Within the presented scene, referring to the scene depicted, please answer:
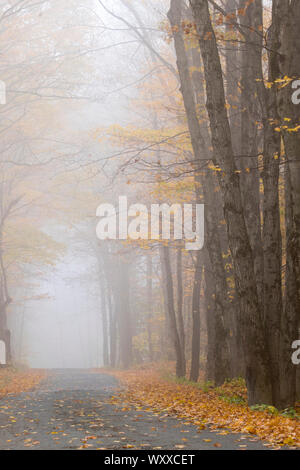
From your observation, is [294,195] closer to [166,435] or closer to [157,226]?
[166,435]

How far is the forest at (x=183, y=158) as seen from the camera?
927 centimetres

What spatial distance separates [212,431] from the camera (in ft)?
23.3

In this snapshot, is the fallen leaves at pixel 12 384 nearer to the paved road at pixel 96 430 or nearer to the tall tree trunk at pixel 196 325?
the paved road at pixel 96 430

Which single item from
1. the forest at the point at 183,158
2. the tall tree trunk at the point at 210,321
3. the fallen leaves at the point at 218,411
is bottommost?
the fallen leaves at the point at 218,411

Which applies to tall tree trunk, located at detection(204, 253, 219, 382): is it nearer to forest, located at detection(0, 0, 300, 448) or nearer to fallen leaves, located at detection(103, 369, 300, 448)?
forest, located at detection(0, 0, 300, 448)

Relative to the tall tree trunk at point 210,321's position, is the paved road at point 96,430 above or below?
below

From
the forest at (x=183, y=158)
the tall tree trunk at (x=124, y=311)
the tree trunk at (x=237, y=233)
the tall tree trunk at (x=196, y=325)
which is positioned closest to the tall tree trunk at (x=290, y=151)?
the forest at (x=183, y=158)

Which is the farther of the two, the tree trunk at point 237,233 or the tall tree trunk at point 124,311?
the tall tree trunk at point 124,311

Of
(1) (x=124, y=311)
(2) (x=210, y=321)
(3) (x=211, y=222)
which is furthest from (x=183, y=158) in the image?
(1) (x=124, y=311)

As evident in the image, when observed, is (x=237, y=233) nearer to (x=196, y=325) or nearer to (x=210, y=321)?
(x=210, y=321)

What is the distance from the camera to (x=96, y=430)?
7344 millimetres

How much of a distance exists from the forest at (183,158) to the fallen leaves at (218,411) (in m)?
0.37

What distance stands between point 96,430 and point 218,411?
8.30 feet

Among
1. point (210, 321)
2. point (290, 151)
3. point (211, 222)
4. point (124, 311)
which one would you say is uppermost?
point (290, 151)
